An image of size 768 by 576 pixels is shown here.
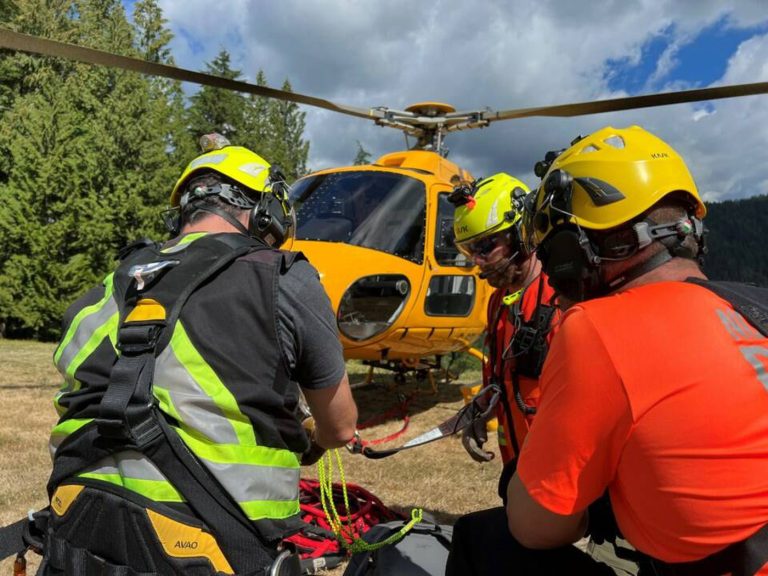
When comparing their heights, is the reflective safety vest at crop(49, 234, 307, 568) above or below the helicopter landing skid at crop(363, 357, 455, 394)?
above

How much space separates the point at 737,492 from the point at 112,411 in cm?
148

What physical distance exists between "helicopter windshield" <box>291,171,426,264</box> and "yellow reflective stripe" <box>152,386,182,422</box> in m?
4.49

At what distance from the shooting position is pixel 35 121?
1870 centimetres

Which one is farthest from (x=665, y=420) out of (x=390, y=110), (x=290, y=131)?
(x=290, y=131)

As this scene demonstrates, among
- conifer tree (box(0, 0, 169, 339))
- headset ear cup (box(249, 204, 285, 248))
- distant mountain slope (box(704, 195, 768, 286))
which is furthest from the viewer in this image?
distant mountain slope (box(704, 195, 768, 286))

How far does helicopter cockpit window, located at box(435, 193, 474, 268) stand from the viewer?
6.57 meters

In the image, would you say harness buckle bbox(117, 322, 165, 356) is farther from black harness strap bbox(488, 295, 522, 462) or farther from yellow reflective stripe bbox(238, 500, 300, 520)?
black harness strap bbox(488, 295, 522, 462)

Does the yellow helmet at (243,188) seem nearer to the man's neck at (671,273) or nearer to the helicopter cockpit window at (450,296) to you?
the man's neck at (671,273)

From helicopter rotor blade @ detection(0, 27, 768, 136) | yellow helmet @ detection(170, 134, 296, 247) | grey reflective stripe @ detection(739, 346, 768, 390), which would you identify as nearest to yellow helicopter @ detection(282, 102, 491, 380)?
helicopter rotor blade @ detection(0, 27, 768, 136)

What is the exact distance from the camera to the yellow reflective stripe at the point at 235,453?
1664 mm

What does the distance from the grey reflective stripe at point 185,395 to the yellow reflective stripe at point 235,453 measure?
28mm

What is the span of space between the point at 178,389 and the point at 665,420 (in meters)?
1.21

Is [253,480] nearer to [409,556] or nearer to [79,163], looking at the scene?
[409,556]

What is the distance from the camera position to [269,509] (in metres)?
1.78
